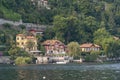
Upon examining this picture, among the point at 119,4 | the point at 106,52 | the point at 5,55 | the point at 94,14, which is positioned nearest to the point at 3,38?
the point at 5,55

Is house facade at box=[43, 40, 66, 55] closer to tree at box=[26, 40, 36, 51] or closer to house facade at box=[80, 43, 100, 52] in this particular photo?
house facade at box=[80, 43, 100, 52]

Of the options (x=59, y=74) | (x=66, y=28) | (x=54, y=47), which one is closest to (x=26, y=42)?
(x=54, y=47)

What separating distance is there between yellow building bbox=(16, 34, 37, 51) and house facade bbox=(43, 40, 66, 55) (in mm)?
3726

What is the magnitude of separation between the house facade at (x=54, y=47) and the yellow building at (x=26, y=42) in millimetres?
3726

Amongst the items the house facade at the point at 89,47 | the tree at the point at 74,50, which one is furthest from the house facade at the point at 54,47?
the house facade at the point at 89,47

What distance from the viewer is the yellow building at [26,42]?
10588 centimetres

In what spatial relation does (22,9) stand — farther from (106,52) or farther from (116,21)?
(116,21)

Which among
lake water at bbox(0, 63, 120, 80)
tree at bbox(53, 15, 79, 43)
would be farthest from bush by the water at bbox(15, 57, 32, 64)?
tree at bbox(53, 15, 79, 43)

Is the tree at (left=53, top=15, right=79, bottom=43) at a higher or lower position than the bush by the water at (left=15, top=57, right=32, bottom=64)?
higher

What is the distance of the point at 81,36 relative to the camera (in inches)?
4700

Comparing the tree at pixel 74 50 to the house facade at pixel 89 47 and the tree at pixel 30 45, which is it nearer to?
the house facade at pixel 89 47

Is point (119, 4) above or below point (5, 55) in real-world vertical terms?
above

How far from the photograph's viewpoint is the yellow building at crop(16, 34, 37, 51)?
347ft

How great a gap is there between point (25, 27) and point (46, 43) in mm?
7341
